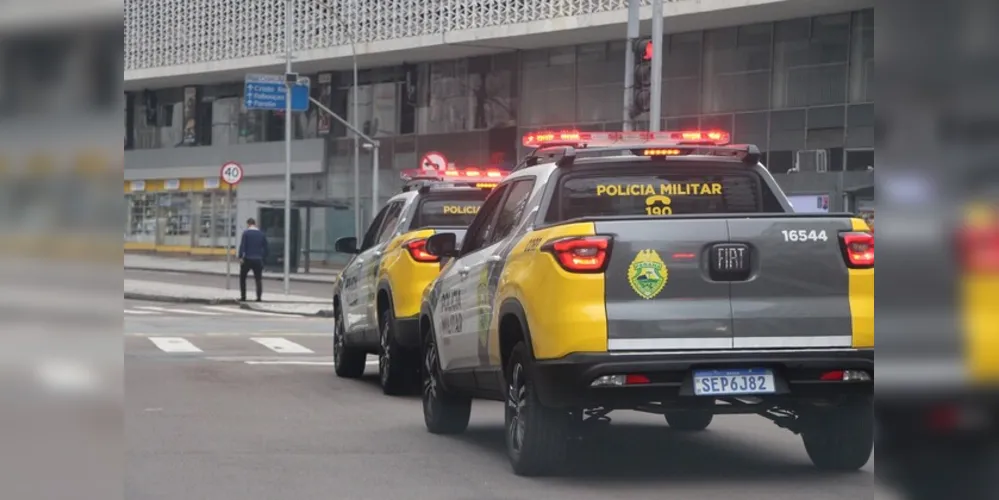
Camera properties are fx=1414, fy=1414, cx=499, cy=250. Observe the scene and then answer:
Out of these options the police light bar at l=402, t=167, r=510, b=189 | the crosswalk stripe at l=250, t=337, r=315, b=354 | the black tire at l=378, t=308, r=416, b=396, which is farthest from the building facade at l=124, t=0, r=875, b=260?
the black tire at l=378, t=308, r=416, b=396

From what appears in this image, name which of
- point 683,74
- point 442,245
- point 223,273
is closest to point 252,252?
point 683,74

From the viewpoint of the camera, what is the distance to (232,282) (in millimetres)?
42656

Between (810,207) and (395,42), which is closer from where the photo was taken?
(810,207)

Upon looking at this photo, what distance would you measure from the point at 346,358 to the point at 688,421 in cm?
504

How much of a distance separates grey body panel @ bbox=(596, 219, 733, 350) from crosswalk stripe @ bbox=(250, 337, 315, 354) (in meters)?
11.5

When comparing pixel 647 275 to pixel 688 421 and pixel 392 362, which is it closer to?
pixel 688 421

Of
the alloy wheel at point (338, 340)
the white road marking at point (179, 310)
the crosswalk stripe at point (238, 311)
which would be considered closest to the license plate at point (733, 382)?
the alloy wheel at point (338, 340)

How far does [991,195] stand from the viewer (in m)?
2.13

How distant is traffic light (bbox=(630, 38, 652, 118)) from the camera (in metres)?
21.1

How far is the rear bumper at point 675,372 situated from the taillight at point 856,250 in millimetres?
454

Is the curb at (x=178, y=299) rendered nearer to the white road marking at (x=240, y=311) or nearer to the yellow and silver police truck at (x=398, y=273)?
the white road marking at (x=240, y=311)

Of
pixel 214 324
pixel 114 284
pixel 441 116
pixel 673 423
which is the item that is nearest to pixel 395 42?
pixel 441 116

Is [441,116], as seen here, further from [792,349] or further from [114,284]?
[114,284]

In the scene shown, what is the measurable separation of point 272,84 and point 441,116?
12.2 metres
